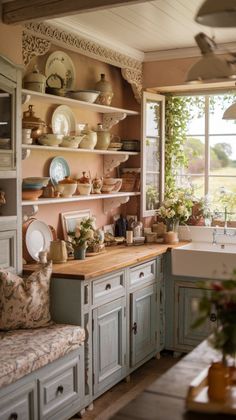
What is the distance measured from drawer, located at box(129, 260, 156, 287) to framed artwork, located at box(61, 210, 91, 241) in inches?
23.0

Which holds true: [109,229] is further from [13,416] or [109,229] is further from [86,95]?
[13,416]

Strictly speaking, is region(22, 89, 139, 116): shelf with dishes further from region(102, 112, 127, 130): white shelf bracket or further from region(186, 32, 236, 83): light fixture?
region(186, 32, 236, 83): light fixture

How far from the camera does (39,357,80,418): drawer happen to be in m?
3.18

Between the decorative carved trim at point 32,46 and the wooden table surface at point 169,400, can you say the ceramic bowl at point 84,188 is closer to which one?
the decorative carved trim at point 32,46

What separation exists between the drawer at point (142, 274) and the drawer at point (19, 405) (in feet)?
4.46

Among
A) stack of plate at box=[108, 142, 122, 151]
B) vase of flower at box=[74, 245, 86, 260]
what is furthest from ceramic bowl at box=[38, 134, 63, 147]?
stack of plate at box=[108, 142, 122, 151]

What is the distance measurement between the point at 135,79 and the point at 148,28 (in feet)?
2.75

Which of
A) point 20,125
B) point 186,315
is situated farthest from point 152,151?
point 20,125

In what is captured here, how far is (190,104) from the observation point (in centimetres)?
537

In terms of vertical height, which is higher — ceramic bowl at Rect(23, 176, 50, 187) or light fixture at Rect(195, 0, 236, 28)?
light fixture at Rect(195, 0, 236, 28)

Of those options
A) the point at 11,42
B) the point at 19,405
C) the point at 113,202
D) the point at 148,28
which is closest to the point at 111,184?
the point at 113,202

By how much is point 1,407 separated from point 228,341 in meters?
1.46

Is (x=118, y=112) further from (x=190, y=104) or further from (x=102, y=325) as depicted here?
(x=102, y=325)

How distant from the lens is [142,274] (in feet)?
14.4
